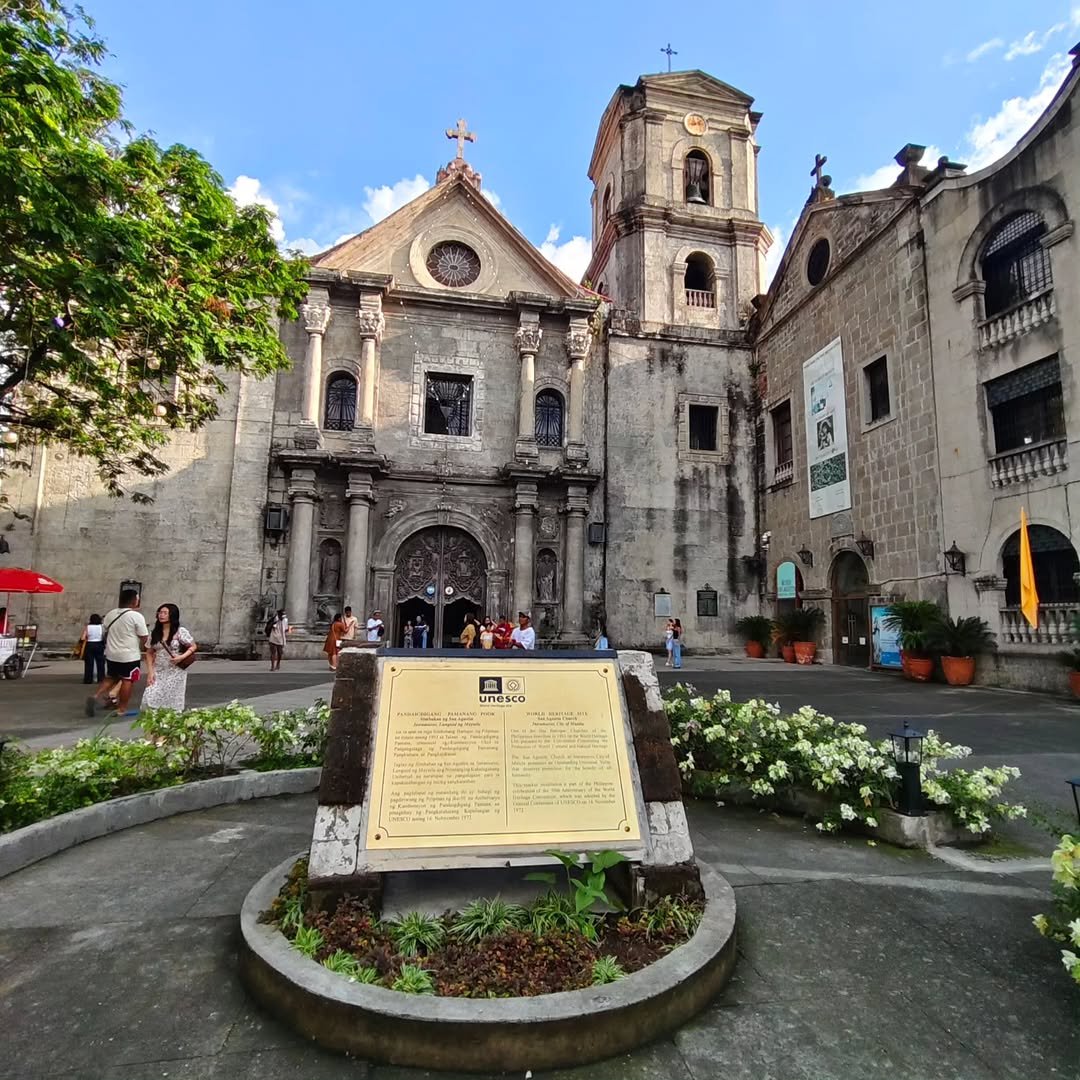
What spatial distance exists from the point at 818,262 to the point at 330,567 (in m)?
17.3

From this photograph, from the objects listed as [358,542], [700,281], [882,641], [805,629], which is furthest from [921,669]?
[700,281]

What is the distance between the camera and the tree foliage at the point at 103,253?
636 cm

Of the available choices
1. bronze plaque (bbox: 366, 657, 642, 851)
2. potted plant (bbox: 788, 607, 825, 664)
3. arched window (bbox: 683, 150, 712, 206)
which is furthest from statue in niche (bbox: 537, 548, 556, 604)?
bronze plaque (bbox: 366, 657, 642, 851)

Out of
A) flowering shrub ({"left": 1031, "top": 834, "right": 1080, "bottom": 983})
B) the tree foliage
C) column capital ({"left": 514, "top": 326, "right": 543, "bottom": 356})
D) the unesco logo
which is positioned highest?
column capital ({"left": 514, "top": 326, "right": 543, "bottom": 356})

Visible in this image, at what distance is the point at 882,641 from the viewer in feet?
52.0

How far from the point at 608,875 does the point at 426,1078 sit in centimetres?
138

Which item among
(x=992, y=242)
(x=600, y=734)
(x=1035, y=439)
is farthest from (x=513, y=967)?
(x=992, y=242)

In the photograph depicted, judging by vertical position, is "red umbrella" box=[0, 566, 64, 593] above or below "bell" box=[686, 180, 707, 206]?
below

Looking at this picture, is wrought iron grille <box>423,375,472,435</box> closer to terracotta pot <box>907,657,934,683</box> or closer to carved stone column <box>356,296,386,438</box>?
carved stone column <box>356,296,386,438</box>

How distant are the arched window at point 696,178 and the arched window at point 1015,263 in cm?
1316

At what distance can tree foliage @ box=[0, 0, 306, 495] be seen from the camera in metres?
6.36

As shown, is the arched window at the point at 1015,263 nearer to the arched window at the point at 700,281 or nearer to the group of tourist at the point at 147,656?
the arched window at the point at 700,281

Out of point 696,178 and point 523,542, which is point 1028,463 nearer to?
point 523,542

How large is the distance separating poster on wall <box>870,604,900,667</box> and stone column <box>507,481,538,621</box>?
30.1ft
